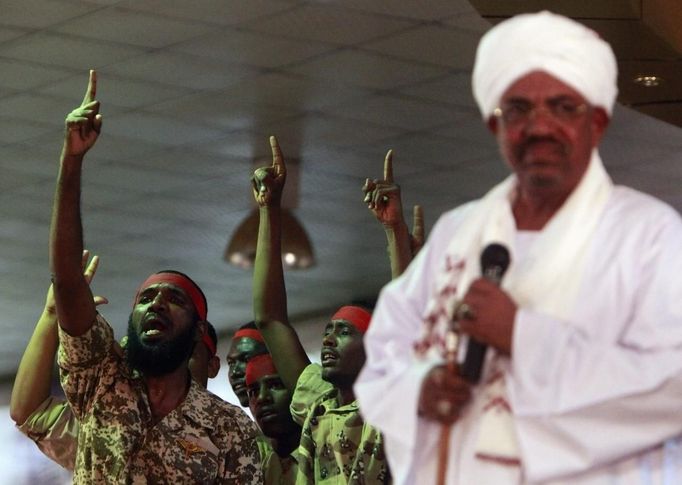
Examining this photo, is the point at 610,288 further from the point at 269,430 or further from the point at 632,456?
the point at 269,430

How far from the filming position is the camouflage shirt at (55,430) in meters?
6.13

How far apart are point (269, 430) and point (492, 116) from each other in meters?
3.95

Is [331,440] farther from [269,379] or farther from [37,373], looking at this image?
[37,373]

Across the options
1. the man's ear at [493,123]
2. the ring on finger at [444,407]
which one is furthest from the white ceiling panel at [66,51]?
the ring on finger at [444,407]

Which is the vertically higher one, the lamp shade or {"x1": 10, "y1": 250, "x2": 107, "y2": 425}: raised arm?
{"x1": 10, "y1": 250, "x2": 107, "y2": 425}: raised arm

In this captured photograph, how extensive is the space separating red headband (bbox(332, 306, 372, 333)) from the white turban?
134 inches

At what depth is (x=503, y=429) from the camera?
10.0ft

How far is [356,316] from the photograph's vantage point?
258 inches

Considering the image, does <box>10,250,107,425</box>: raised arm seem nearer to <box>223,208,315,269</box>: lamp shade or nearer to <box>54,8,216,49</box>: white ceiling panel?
<box>54,8,216,49</box>: white ceiling panel

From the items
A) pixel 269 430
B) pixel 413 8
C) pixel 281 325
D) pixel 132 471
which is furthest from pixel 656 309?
pixel 413 8

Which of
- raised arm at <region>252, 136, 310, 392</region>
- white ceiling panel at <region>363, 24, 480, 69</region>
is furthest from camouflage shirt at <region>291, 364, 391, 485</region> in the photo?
white ceiling panel at <region>363, 24, 480, 69</region>

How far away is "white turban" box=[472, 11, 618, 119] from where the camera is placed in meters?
3.06

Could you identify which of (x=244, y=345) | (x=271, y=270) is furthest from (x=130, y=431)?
(x=244, y=345)

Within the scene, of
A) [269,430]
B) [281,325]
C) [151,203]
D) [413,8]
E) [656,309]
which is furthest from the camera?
[151,203]
